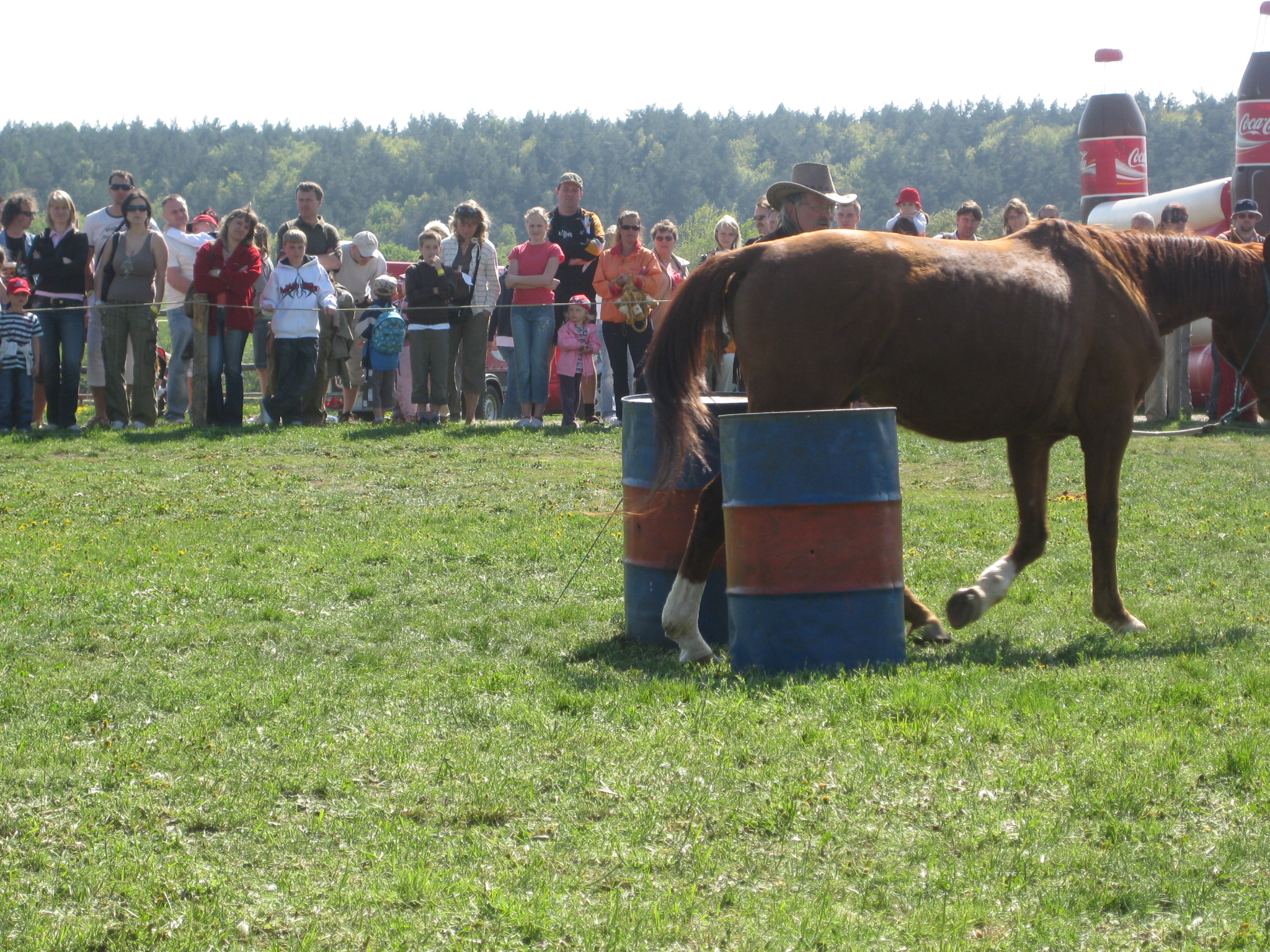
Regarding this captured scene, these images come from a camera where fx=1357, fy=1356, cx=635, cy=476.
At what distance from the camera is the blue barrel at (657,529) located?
21.4 feet

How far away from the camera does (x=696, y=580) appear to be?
6141mm

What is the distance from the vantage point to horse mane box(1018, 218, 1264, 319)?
22.7 feet

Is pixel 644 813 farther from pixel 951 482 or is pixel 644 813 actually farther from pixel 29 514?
pixel 951 482

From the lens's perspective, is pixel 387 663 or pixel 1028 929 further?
pixel 387 663

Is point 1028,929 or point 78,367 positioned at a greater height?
point 78,367

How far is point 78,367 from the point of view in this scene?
15.2 m

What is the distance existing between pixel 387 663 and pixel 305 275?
32.5 feet

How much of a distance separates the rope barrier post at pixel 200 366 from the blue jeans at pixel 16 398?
1635 millimetres

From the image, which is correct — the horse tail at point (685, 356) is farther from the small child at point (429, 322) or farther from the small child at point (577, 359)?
the small child at point (429, 322)

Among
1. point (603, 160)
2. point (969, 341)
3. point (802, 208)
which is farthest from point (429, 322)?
point (603, 160)

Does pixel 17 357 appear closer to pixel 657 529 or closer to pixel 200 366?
pixel 200 366

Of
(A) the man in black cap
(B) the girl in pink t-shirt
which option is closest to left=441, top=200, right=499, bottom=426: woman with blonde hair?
(B) the girl in pink t-shirt

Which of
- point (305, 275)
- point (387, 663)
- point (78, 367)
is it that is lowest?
point (387, 663)

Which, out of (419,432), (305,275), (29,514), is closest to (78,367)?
(305,275)
